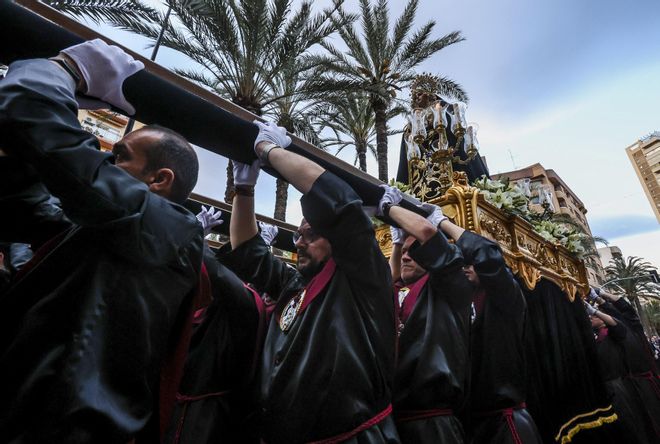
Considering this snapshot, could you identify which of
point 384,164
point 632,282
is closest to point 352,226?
point 384,164

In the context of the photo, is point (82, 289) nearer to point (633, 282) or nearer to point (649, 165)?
point (633, 282)

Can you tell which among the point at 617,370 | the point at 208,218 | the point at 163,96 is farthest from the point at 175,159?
the point at 617,370

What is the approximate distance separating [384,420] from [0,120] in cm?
192

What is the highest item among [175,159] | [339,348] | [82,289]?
[175,159]

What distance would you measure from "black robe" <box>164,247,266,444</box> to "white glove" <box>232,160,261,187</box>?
57 centimetres

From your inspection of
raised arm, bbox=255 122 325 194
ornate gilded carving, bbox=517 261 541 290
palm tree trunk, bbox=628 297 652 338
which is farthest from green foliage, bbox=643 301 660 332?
raised arm, bbox=255 122 325 194

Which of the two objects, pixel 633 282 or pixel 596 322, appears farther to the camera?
pixel 633 282

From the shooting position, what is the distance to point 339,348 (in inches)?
71.7

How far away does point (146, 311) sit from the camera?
1.17 meters

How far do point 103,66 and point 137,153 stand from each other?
1.12 ft

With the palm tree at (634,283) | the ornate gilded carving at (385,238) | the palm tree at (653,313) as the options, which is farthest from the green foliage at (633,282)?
the ornate gilded carving at (385,238)

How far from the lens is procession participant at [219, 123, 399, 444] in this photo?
1732mm

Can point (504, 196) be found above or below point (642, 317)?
below

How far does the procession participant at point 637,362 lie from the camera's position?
272 inches
